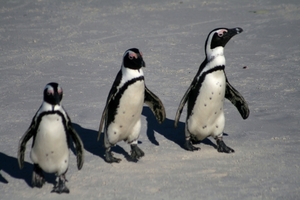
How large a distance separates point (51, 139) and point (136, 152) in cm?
106

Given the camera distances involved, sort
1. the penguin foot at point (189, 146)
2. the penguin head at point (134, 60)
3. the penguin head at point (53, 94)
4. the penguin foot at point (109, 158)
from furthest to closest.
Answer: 1. the penguin foot at point (189, 146)
2. the penguin foot at point (109, 158)
3. the penguin head at point (134, 60)
4. the penguin head at point (53, 94)

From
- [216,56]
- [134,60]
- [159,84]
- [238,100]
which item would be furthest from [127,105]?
[159,84]

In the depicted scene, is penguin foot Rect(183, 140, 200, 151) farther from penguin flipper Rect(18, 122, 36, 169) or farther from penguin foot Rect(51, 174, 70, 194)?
penguin flipper Rect(18, 122, 36, 169)

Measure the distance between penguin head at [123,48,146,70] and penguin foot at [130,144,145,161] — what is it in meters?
0.73

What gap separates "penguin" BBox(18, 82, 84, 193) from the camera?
4.41 m

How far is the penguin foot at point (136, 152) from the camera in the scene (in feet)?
17.5

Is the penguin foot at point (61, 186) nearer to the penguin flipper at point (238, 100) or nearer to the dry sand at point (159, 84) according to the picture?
the dry sand at point (159, 84)

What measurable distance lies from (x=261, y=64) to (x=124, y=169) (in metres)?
3.60

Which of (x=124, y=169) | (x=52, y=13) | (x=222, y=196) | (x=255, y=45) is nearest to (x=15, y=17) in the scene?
(x=52, y=13)

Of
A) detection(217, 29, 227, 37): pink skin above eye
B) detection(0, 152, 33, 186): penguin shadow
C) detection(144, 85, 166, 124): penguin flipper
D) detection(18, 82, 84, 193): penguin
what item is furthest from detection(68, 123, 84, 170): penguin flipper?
detection(217, 29, 227, 37): pink skin above eye

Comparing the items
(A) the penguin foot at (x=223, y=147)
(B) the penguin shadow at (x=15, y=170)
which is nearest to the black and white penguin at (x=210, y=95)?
(A) the penguin foot at (x=223, y=147)

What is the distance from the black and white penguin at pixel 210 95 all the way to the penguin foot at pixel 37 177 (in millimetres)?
1453

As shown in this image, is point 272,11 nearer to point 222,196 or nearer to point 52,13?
point 52,13

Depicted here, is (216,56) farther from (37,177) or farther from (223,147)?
(37,177)
